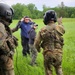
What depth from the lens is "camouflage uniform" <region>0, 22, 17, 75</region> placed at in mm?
4180

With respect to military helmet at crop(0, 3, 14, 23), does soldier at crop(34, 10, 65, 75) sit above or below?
below

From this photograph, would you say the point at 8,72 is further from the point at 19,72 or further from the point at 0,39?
the point at 19,72

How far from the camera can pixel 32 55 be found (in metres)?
9.55

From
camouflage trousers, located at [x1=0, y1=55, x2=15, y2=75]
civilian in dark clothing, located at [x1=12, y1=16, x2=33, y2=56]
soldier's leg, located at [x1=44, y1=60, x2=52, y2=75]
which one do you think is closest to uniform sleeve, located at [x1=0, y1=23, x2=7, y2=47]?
camouflage trousers, located at [x1=0, y1=55, x2=15, y2=75]

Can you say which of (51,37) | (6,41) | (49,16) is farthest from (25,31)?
(6,41)

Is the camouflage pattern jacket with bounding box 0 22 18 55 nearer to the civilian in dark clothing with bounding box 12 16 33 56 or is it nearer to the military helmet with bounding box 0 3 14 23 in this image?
the military helmet with bounding box 0 3 14 23

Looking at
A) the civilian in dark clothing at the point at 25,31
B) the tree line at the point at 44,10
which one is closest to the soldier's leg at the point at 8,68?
the civilian in dark clothing at the point at 25,31

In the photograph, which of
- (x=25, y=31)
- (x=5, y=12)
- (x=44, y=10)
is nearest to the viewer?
(x=5, y=12)

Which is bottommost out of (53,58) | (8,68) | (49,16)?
(53,58)

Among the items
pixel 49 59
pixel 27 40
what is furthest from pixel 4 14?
pixel 27 40

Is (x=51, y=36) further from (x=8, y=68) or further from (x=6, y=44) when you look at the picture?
(x=6, y=44)

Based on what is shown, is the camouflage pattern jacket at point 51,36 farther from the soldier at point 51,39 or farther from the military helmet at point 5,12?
the military helmet at point 5,12

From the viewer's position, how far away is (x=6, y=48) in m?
4.34

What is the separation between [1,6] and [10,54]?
0.73 m
